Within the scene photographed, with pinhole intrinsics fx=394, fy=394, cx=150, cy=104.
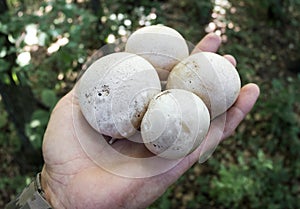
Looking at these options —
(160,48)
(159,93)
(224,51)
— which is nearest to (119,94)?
(159,93)

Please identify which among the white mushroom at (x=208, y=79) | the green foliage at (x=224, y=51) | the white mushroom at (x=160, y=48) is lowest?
the green foliage at (x=224, y=51)

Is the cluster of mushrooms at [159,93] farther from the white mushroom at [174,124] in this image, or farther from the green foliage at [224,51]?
Answer: the green foliage at [224,51]

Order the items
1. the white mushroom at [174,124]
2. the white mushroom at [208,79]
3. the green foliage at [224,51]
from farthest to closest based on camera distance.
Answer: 1. the green foliage at [224,51]
2. the white mushroom at [208,79]
3. the white mushroom at [174,124]

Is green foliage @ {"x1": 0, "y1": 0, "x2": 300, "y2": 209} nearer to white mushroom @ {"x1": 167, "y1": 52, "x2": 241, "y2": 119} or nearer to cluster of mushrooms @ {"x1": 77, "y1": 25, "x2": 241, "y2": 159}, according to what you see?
cluster of mushrooms @ {"x1": 77, "y1": 25, "x2": 241, "y2": 159}

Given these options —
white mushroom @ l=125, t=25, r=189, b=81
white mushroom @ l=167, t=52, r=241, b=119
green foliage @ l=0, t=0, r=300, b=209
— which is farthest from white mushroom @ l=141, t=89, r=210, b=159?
green foliage @ l=0, t=0, r=300, b=209

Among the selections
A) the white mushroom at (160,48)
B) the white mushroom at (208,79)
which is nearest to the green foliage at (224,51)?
the white mushroom at (160,48)

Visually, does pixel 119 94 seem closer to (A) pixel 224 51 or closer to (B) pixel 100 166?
(B) pixel 100 166
